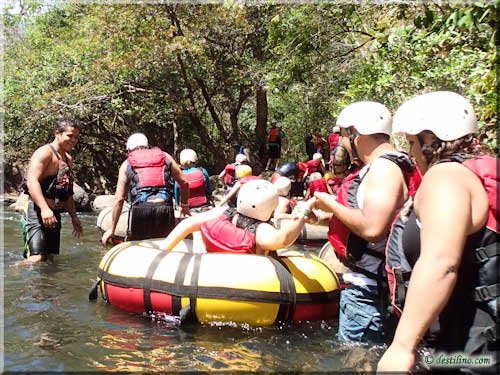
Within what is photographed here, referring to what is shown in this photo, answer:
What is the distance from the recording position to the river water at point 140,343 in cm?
347

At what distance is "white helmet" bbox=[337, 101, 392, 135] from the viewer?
298cm

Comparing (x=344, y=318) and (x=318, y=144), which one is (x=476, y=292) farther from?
(x=318, y=144)

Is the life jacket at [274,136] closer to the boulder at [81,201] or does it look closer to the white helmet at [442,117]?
the boulder at [81,201]

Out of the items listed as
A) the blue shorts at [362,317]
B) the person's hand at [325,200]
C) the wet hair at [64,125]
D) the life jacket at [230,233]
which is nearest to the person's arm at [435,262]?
the person's hand at [325,200]

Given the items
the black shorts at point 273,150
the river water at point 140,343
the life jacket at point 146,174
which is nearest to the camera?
the river water at point 140,343

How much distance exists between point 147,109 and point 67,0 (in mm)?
6432

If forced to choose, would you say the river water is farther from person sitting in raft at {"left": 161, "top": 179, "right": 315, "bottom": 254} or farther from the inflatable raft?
person sitting in raft at {"left": 161, "top": 179, "right": 315, "bottom": 254}

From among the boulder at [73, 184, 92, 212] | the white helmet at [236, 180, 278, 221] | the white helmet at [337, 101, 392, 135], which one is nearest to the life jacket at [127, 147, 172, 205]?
the white helmet at [236, 180, 278, 221]

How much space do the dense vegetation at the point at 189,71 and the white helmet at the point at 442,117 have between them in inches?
235

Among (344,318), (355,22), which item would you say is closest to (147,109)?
(355,22)

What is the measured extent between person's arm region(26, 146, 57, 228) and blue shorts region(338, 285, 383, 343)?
336 centimetres

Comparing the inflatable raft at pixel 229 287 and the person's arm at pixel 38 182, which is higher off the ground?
the person's arm at pixel 38 182

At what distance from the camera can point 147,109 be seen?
1748cm

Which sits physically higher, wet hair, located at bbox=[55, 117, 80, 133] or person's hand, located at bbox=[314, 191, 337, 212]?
wet hair, located at bbox=[55, 117, 80, 133]
